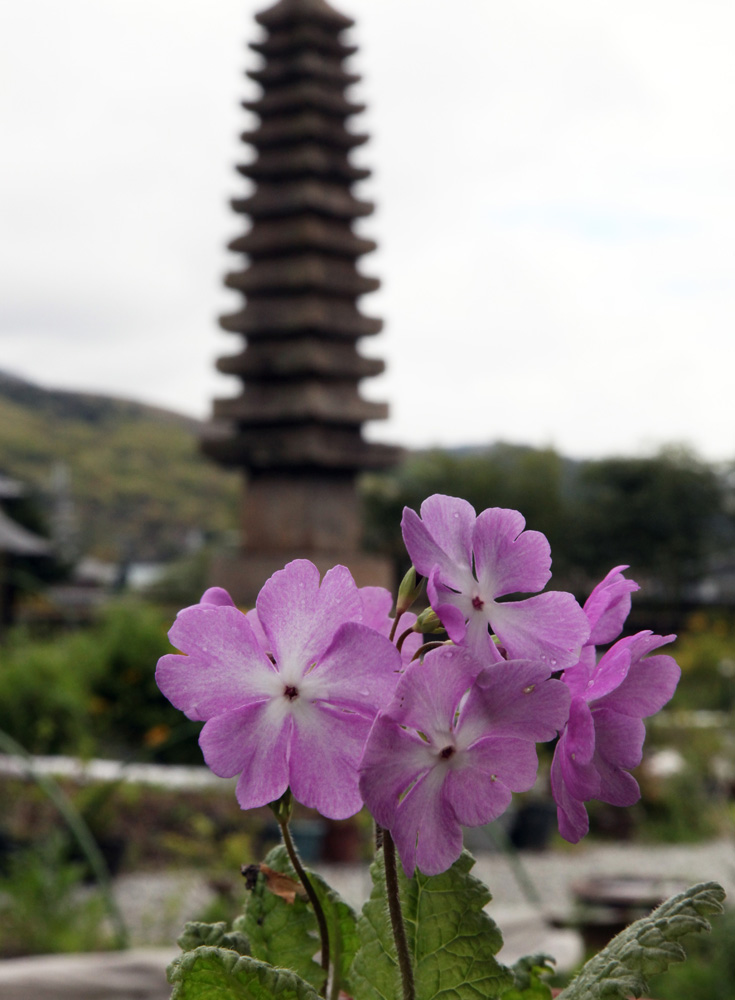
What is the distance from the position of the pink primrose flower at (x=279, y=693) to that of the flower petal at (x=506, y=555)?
0.08 m

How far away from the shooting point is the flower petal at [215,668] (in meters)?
0.61

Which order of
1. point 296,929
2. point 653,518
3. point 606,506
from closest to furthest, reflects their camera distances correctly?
point 296,929 < point 653,518 < point 606,506

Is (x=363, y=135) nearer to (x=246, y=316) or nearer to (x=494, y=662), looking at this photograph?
(x=246, y=316)

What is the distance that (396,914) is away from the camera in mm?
603

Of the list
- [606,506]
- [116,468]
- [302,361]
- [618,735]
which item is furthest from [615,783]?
[116,468]

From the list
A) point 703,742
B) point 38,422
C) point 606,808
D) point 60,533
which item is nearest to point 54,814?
point 606,808

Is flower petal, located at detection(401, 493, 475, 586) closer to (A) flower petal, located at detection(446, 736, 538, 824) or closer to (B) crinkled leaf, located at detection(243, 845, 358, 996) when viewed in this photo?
(A) flower petal, located at detection(446, 736, 538, 824)

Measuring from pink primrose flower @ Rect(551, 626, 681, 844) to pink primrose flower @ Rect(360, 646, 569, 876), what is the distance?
39 millimetres

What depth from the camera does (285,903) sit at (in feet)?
2.53

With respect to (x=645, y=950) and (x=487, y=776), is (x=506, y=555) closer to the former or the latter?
(x=487, y=776)

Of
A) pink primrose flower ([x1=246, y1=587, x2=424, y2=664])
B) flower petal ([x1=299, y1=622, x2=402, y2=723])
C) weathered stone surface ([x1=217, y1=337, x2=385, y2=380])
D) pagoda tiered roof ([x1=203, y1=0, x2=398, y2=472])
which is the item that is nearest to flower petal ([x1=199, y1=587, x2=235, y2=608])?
pink primrose flower ([x1=246, y1=587, x2=424, y2=664])

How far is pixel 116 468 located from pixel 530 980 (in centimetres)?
7361

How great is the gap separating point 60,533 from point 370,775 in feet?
116

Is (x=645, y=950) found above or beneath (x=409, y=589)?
beneath
